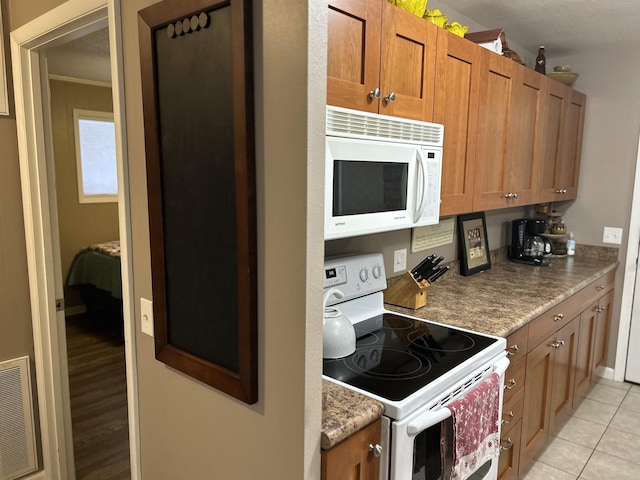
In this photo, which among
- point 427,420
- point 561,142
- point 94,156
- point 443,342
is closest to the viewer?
point 427,420

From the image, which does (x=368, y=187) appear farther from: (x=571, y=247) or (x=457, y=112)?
(x=571, y=247)

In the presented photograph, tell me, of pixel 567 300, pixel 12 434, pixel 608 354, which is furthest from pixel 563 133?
pixel 12 434

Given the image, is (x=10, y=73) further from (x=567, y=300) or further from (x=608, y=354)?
(x=608, y=354)

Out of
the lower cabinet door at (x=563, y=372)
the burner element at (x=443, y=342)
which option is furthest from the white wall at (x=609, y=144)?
the burner element at (x=443, y=342)

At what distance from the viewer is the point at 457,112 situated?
2143 millimetres

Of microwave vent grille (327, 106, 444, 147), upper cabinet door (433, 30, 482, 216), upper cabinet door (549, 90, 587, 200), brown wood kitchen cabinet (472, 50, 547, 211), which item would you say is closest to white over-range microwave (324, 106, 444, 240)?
microwave vent grille (327, 106, 444, 147)

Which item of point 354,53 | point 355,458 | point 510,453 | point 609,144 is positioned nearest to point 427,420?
point 355,458

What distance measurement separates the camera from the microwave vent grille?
1.47m

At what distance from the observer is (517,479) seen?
2.27 meters

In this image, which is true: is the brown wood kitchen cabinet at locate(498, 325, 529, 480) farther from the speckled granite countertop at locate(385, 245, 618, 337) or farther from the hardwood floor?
the hardwood floor

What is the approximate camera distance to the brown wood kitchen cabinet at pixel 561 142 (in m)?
3.04

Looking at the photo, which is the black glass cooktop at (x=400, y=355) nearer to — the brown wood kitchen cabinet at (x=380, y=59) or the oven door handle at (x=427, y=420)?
the oven door handle at (x=427, y=420)

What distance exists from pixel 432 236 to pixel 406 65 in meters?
1.11

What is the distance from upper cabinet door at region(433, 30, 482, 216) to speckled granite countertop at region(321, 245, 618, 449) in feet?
1.52
